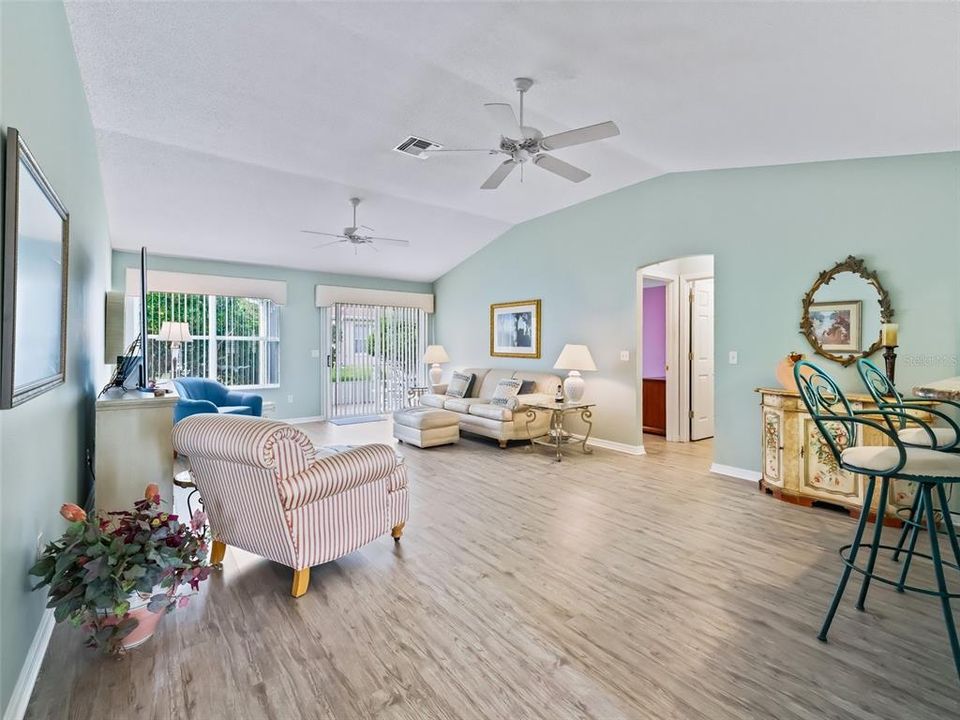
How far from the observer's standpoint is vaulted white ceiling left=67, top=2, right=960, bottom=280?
2.31 m

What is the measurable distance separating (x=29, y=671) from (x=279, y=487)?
38.3 inches

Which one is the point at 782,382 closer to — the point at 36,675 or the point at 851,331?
the point at 851,331

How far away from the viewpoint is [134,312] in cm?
628

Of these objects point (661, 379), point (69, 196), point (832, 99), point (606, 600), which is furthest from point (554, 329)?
point (69, 196)

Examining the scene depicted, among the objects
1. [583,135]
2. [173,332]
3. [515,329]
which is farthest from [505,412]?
[173,332]

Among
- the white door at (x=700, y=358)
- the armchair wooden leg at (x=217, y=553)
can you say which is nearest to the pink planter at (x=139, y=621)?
the armchair wooden leg at (x=217, y=553)

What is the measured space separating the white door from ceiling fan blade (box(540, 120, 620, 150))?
3.80 meters

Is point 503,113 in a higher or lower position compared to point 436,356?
higher

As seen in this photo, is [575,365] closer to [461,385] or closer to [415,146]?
[461,385]

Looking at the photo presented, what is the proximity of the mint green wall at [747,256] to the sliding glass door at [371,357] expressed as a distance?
8.23ft

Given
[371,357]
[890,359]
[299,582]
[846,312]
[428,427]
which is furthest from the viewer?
[371,357]

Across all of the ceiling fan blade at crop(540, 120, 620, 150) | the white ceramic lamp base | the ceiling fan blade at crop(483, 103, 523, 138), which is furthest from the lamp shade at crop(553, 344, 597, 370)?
the ceiling fan blade at crop(483, 103, 523, 138)

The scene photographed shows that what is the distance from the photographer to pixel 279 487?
2164mm

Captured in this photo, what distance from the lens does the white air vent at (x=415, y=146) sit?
Result: 3867mm
